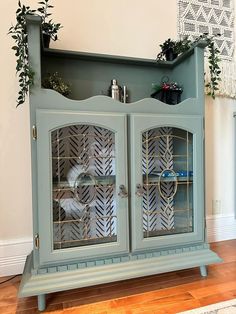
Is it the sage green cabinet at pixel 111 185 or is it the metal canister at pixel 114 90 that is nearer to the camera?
the sage green cabinet at pixel 111 185

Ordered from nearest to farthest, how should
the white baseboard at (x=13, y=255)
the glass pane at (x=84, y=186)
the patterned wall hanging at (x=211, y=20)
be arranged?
the glass pane at (x=84, y=186) < the white baseboard at (x=13, y=255) < the patterned wall hanging at (x=211, y=20)

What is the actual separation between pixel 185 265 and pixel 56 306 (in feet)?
2.52

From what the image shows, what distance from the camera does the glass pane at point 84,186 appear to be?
128 cm

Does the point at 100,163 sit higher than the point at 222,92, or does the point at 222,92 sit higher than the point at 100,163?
the point at 222,92

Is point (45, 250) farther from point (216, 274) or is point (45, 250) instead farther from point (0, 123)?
point (216, 274)

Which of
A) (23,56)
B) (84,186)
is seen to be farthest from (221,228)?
(23,56)

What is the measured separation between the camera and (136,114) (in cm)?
135

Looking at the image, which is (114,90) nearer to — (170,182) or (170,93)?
(170,93)

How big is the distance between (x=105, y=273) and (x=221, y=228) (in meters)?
1.34

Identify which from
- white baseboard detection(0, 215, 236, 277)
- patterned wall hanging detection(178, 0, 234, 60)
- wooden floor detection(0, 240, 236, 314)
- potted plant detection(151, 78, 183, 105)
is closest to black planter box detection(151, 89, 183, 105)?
potted plant detection(151, 78, 183, 105)

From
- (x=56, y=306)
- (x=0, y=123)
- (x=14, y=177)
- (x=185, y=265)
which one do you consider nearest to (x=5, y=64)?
(x=0, y=123)

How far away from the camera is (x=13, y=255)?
1592mm

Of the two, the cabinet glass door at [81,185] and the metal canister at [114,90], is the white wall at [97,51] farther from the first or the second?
the cabinet glass door at [81,185]

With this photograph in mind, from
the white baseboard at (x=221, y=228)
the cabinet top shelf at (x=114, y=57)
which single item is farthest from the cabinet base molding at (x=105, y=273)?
the cabinet top shelf at (x=114, y=57)
